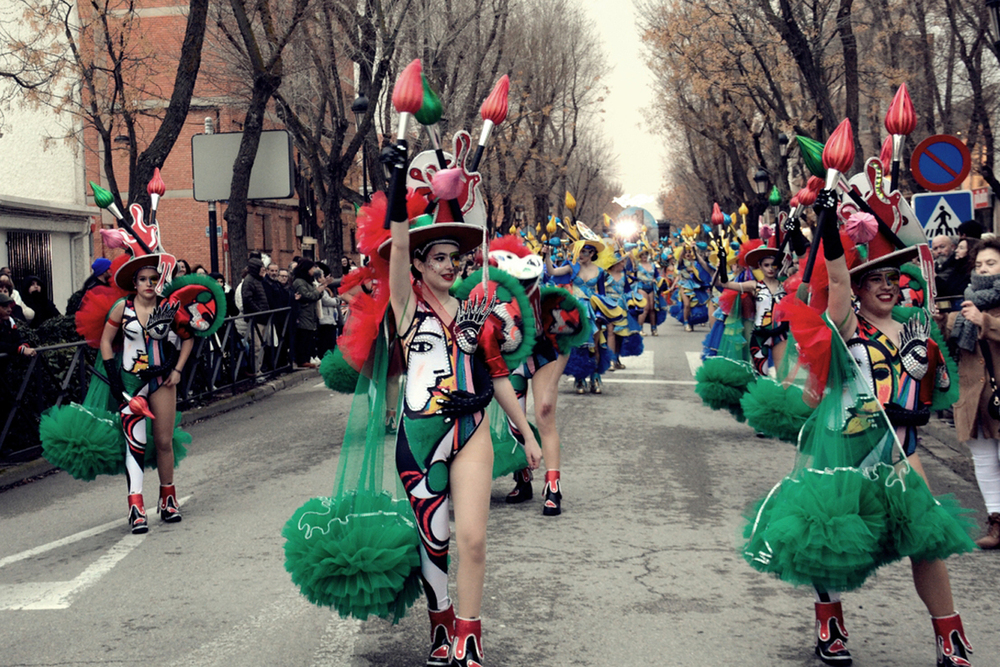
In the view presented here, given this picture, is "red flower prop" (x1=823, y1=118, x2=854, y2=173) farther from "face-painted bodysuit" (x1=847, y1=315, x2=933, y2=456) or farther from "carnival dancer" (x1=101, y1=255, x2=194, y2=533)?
"carnival dancer" (x1=101, y1=255, x2=194, y2=533)

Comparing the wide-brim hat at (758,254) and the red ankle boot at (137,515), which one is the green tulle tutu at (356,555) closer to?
the red ankle boot at (137,515)

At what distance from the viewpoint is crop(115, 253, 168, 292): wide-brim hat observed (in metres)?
6.75

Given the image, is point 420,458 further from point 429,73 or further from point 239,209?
point 429,73

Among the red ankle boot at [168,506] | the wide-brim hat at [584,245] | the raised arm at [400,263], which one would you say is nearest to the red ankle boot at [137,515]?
the red ankle boot at [168,506]

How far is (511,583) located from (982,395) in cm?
306

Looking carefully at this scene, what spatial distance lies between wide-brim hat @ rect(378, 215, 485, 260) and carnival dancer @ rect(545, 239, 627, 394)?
5.72 meters

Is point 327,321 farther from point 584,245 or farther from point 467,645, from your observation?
point 467,645

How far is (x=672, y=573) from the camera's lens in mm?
5629

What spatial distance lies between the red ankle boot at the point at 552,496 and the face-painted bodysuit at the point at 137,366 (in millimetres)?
2647

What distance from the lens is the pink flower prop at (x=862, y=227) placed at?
157 inches

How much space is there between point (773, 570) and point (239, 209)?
44.7ft

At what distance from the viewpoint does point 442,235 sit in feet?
13.5

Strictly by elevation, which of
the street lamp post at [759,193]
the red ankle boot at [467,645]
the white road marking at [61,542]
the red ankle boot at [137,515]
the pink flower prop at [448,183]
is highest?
the street lamp post at [759,193]

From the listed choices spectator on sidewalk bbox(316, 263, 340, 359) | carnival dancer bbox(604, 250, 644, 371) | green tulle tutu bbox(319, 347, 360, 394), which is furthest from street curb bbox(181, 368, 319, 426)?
carnival dancer bbox(604, 250, 644, 371)
